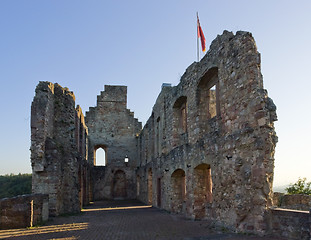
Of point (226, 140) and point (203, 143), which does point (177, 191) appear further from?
point (226, 140)

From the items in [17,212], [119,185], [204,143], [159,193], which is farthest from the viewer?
[119,185]

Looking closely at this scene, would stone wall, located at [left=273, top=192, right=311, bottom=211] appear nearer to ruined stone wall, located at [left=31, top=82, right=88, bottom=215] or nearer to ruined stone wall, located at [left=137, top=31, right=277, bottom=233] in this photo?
ruined stone wall, located at [left=137, top=31, right=277, bottom=233]

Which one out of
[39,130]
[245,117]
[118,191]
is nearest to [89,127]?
[118,191]

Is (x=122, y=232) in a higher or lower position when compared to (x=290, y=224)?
lower

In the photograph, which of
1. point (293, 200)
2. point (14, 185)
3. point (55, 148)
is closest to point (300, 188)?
point (293, 200)

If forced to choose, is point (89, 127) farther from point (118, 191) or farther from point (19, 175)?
point (19, 175)

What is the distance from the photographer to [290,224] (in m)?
6.36

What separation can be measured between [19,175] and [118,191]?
566 inches

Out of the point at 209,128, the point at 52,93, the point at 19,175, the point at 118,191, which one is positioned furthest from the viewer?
the point at 19,175

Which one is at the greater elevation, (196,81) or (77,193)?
(196,81)

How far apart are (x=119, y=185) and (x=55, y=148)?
14.8m

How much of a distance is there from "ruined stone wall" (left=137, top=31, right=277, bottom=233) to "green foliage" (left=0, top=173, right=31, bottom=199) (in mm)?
19223

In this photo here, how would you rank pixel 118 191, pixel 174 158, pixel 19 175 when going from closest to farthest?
pixel 174 158
pixel 118 191
pixel 19 175

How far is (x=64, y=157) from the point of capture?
14.5m
